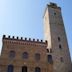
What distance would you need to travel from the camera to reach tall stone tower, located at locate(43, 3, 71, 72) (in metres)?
25.8

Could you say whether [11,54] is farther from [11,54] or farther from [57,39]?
[57,39]

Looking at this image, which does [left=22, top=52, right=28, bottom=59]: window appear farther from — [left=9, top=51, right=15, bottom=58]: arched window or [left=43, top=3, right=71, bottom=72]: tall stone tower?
[left=43, top=3, right=71, bottom=72]: tall stone tower

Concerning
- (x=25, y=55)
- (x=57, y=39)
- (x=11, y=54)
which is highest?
(x=57, y=39)

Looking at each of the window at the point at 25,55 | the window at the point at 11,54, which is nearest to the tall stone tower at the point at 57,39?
the window at the point at 25,55

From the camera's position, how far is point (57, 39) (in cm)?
2856

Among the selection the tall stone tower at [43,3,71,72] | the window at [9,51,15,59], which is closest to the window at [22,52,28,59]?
the window at [9,51,15,59]

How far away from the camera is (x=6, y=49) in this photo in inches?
987

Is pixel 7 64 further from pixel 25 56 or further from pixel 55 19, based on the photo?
pixel 55 19

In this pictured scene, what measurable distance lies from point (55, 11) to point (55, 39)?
7906 millimetres

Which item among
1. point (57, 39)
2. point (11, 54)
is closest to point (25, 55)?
point (11, 54)

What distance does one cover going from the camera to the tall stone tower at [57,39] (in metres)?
25.8

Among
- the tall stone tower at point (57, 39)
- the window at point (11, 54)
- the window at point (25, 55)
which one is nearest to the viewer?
the window at point (11, 54)

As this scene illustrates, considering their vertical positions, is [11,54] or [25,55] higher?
[11,54]

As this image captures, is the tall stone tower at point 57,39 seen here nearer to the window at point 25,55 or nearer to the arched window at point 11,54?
the window at point 25,55
